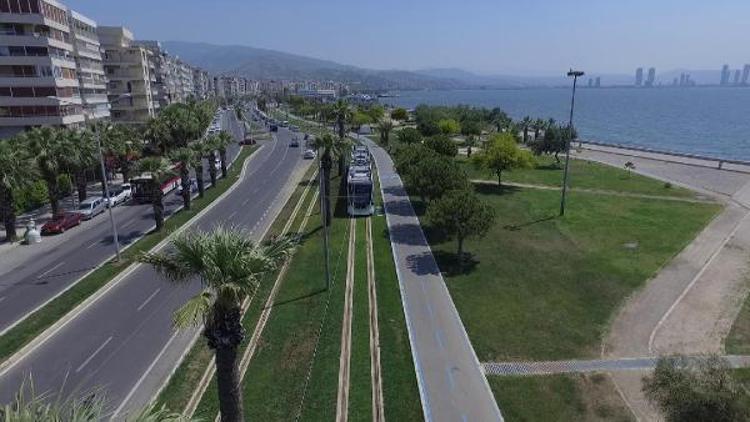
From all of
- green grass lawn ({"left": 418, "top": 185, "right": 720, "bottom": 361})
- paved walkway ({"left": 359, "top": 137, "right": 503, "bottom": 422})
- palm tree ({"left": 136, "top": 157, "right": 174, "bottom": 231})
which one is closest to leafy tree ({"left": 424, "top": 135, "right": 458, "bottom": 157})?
green grass lawn ({"left": 418, "top": 185, "right": 720, "bottom": 361})

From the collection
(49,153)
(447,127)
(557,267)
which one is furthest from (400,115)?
(557,267)

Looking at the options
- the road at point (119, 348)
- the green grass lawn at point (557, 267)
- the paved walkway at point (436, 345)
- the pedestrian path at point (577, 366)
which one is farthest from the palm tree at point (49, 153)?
the pedestrian path at point (577, 366)

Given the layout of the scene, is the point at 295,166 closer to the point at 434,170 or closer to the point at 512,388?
the point at 434,170

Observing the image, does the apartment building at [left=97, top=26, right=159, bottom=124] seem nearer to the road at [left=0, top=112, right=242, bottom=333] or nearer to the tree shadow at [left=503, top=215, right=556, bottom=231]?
the road at [left=0, top=112, right=242, bottom=333]

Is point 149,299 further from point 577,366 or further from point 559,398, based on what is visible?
point 577,366

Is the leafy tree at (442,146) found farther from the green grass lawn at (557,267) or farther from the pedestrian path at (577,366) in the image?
the pedestrian path at (577,366)

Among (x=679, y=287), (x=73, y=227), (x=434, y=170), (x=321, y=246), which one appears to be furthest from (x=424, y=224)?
(x=73, y=227)
